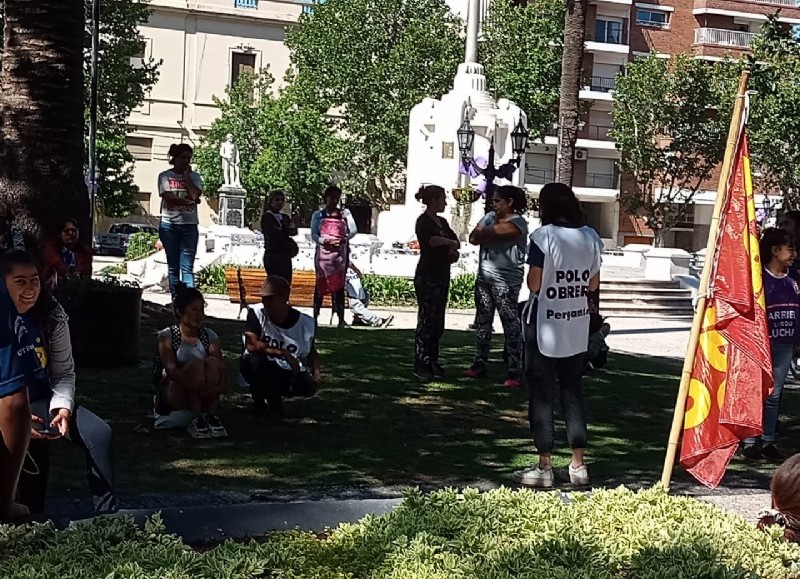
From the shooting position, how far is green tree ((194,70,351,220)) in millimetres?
51625

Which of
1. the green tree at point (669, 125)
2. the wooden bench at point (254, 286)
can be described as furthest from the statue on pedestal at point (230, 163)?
the green tree at point (669, 125)

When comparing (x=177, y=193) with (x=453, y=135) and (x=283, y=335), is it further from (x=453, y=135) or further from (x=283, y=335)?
(x=453, y=135)

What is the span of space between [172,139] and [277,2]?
8.50m

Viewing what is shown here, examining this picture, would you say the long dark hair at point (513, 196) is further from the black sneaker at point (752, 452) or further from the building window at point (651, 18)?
the building window at point (651, 18)

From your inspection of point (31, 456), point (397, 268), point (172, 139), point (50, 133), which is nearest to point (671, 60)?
point (172, 139)

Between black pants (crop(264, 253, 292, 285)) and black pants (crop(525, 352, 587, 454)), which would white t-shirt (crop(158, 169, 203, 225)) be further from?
black pants (crop(525, 352, 587, 454))

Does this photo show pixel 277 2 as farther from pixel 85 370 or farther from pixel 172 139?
pixel 85 370

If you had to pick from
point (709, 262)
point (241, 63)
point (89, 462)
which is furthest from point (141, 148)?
point (709, 262)

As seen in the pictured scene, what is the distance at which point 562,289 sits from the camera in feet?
22.6

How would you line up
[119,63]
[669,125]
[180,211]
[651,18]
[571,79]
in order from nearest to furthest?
[180,211] < [571,79] < [119,63] < [669,125] < [651,18]

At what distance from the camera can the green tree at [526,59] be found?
50.7 m

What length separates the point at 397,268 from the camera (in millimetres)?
27297

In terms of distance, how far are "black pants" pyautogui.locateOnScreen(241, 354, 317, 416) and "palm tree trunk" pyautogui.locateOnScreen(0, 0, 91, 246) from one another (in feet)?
8.64

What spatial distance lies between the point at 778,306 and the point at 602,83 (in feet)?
184
